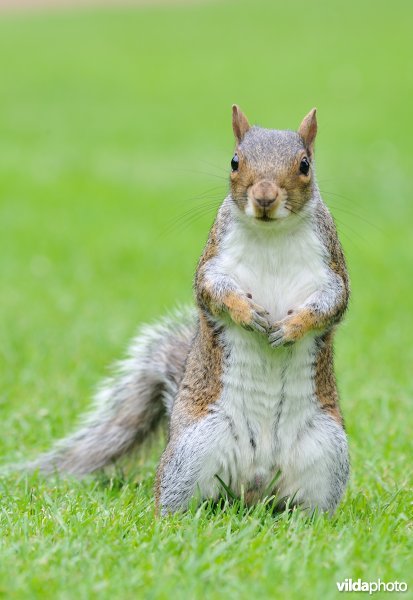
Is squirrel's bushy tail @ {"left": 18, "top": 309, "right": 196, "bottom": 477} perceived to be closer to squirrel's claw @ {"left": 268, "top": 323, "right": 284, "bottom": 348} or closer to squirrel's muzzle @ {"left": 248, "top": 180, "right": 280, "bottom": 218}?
squirrel's claw @ {"left": 268, "top": 323, "right": 284, "bottom": 348}

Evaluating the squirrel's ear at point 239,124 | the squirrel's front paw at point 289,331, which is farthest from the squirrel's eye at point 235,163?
the squirrel's front paw at point 289,331

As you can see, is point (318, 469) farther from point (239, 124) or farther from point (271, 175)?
point (239, 124)

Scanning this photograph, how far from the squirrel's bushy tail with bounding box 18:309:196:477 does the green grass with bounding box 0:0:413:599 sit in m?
0.12

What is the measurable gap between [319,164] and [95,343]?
24.5 ft

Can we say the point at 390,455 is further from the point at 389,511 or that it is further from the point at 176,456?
the point at 176,456

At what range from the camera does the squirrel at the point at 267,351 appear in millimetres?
3055

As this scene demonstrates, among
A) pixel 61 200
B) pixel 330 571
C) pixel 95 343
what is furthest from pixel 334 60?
pixel 330 571

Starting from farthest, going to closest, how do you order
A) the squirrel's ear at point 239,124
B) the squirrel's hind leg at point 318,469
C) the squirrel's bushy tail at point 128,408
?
the squirrel's bushy tail at point 128,408, the squirrel's ear at point 239,124, the squirrel's hind leg at point 318,469

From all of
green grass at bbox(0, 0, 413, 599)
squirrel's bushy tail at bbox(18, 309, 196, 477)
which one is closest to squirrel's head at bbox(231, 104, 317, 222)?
green grass at bbox(0, 0, 413, 599)

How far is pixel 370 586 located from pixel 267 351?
0.85 meters

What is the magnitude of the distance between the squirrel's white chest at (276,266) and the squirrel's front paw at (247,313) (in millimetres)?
82

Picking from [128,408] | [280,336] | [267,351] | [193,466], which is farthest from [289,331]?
[128,408]

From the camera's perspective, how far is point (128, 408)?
3.93 metres

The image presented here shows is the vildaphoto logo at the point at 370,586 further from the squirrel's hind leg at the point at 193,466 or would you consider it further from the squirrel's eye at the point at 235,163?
the squirrel's eye at the point at 235,163
